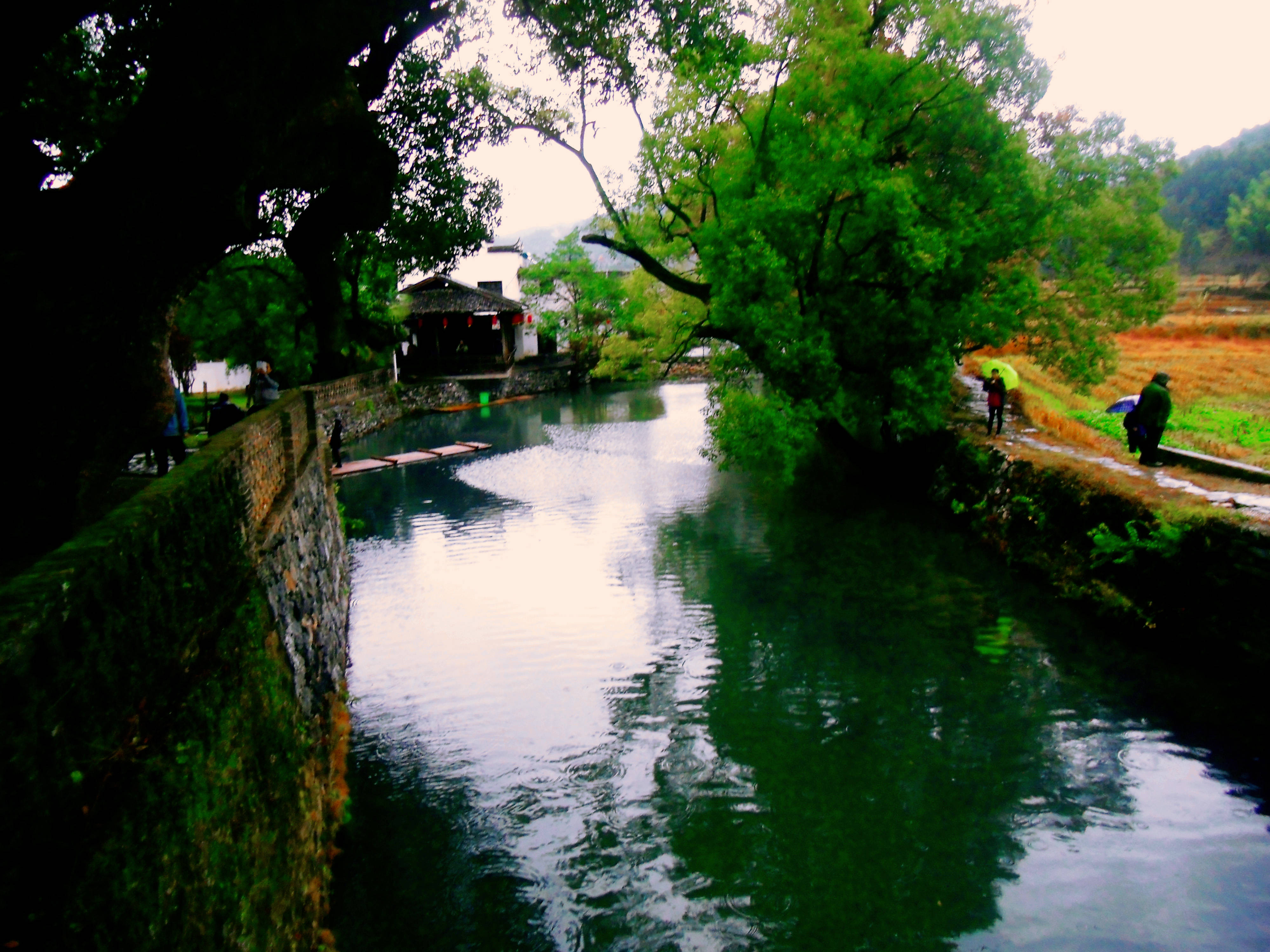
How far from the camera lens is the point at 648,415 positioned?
3241cm

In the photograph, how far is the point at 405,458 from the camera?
2344 centimetres

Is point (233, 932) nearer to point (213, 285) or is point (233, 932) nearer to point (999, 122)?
point (999, 122)

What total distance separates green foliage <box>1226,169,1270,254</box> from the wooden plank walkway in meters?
33.8

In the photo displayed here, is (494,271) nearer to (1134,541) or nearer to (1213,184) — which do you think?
(1213,184)

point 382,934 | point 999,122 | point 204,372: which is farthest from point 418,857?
point 204,372

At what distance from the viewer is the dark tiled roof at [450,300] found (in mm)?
39500

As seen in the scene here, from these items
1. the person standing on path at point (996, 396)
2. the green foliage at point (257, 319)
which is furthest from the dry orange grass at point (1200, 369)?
the green foliage at point (257, 319)

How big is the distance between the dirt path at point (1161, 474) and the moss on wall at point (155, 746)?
10574 mm

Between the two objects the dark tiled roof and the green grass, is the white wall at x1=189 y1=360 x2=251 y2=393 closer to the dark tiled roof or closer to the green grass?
the dark tiled roof

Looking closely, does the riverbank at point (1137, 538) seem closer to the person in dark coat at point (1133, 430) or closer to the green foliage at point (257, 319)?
the person in dark coat at point (1133, 430)

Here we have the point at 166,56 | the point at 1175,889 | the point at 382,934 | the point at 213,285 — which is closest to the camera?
the point at 166,56

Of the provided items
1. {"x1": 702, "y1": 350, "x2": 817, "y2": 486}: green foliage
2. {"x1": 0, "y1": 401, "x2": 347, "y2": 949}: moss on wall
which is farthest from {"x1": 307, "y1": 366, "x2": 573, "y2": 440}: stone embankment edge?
{"x1": 0, "y1": 401, "x2": 347, "y2": 949}: moss on wall

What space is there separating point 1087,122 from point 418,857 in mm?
16532

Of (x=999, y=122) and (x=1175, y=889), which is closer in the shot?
(x=1175, y=889)
